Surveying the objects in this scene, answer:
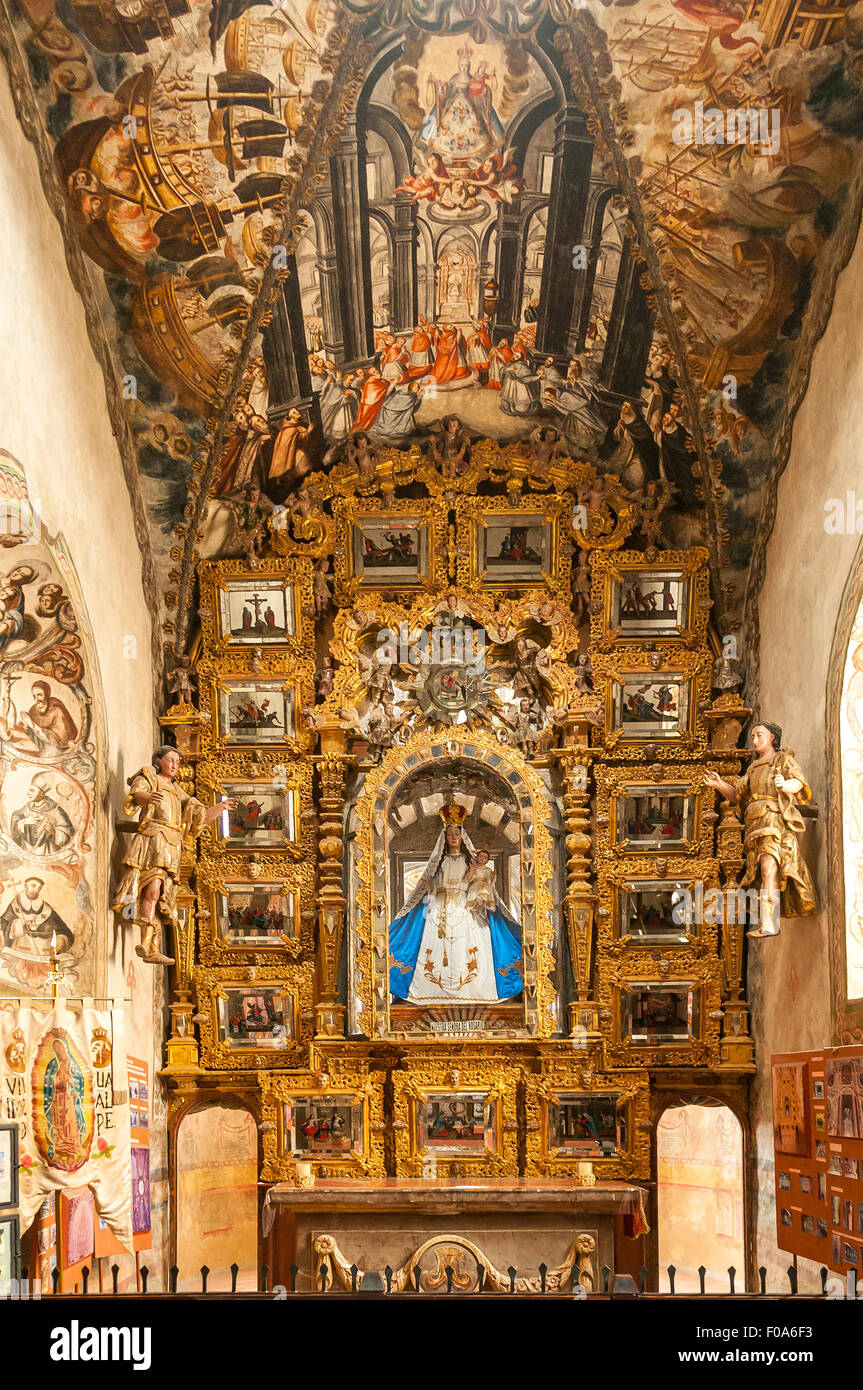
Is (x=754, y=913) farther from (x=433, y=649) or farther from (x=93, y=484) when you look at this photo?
(x=93, y=484)

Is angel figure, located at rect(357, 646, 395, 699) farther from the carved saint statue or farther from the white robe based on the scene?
the carved saint statue

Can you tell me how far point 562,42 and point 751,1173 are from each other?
35.3 ft

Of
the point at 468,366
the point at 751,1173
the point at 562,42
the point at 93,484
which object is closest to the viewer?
the point at 562,42

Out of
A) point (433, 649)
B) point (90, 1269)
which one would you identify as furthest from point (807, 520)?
point (90, 1269)

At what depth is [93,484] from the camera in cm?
1332

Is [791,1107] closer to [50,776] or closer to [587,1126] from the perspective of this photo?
[587,1126]

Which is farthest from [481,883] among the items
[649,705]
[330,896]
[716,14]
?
[716,14]

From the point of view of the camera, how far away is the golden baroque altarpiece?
1498cm

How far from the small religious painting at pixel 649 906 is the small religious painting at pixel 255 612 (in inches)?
183

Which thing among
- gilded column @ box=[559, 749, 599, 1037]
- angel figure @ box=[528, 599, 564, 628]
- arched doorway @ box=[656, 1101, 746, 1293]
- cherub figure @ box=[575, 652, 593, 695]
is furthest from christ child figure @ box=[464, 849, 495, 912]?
arched doorway @ box=[656, 1101, 746, 1293]

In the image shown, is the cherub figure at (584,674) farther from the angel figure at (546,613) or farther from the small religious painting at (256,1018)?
the small religious painting at (256,1018)

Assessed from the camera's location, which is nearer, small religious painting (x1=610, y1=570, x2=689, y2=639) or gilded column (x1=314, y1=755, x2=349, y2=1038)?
gilded column (x1=314, y1=755, x2=349, y2=1038)

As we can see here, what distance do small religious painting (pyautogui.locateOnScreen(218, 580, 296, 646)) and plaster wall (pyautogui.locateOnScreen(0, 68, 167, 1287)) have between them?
110cm

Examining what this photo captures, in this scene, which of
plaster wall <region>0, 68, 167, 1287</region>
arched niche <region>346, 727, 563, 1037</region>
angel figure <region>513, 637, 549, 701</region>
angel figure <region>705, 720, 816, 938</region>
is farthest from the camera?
angel figure <region>513, 637, 549, 701</region>
